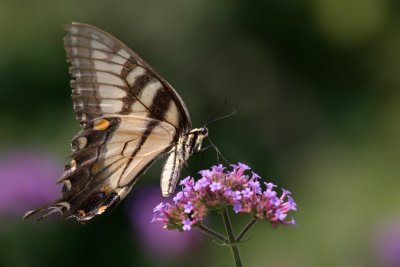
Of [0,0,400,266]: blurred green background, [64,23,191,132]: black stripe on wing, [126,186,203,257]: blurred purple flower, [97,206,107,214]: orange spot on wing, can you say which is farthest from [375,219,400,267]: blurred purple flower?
[97,206,107,214]: orange spot on wing

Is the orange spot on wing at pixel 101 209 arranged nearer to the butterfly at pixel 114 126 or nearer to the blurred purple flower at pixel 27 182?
the butterfly at pixel 114 126

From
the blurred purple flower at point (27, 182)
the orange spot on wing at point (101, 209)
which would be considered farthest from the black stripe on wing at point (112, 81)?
the blurred purple flower at point (27, 182)

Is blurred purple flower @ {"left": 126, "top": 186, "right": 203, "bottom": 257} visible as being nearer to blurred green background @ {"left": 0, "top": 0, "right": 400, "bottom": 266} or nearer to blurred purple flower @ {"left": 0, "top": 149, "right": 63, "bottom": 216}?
blurred green background @ {"left": 0, "top": 0, "right": 400, "bottom": 266}

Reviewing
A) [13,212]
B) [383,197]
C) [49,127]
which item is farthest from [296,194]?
[13,212]

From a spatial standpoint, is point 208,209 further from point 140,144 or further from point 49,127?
point 49,127

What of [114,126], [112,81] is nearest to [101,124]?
[114,126]

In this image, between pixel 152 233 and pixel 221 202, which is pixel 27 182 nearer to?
pixel 152 233
